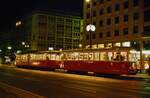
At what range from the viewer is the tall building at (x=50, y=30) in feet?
303

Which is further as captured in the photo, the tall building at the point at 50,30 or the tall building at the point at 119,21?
the tall building at the point at 50,30

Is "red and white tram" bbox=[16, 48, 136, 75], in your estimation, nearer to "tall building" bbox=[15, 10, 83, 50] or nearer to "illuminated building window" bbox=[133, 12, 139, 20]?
"illuminated building window" bbox=[133, 12, 139, 20]

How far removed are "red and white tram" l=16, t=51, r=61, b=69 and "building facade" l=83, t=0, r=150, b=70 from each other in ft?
27.9

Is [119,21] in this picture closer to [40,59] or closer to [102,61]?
[40,59]

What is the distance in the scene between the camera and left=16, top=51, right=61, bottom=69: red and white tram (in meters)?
47.1

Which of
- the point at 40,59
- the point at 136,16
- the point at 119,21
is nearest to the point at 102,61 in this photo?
the point at 40,59

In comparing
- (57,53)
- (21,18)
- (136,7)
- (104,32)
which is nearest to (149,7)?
(136,7)

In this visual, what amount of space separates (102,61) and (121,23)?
25.7 metres

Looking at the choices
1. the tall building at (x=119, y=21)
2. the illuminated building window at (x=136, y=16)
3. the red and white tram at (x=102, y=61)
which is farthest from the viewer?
the illuminated building window at (x=136, y=16)

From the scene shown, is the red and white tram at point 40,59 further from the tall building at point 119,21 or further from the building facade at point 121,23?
the tall building at point 119,21

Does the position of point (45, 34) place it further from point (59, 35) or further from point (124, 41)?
point (124, 41)

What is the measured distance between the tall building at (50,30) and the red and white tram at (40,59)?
32145mm

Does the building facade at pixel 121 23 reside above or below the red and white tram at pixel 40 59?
above

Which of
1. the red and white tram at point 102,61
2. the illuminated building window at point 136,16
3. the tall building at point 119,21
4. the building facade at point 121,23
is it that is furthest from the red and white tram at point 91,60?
the illuminated building window at point 136,16
